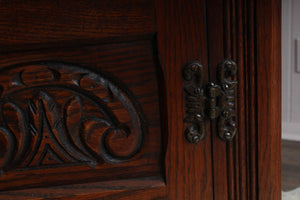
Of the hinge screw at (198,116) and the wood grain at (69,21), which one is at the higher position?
the wood grain at (69,21)

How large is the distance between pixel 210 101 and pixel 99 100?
0.13 metres

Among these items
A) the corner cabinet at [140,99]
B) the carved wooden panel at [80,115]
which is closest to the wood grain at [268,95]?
the corner cabinet at [140,99]

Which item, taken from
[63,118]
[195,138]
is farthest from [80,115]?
[195,138]

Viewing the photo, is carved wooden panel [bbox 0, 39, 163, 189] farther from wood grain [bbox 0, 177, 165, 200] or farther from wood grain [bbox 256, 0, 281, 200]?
wood grain [bbox 256, 0, 281, 200]

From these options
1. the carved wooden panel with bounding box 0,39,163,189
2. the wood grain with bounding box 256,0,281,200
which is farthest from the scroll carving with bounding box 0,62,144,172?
the wood grain with bounding box 256,0,281,200

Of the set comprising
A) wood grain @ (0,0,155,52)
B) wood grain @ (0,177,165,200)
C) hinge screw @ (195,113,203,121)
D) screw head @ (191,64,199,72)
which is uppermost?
wood grain @ (0,0,155,52)

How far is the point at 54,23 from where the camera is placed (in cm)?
33

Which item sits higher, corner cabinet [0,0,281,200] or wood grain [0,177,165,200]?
corner cabinet [0,0,281,200]

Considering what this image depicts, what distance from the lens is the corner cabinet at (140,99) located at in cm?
34

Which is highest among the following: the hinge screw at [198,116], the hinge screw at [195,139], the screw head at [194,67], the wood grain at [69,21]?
the wood grain at [69,21]

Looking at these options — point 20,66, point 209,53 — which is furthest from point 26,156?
point 209,53

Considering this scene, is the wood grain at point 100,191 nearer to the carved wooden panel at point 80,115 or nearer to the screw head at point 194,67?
the carved wooden panel at point 80,115

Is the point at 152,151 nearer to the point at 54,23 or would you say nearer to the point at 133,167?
the point at 133,167

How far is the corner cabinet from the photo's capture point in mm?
337
